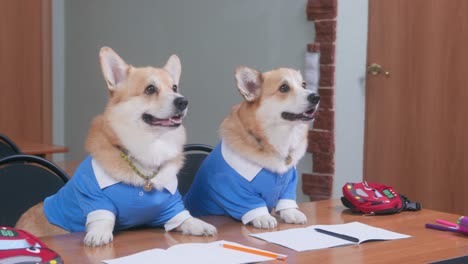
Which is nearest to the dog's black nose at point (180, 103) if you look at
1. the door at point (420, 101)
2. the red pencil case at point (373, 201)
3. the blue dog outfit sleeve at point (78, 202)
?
the blue dog outfit sleeve at point (78, 202)

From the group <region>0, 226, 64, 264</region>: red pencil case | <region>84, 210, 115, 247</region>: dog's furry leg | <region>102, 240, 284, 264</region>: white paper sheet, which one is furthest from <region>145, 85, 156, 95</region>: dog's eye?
<region>0, 226, 64, 264</region>: red pencil case

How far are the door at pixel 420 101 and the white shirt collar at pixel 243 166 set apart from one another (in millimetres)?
1737

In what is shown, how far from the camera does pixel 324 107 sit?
3.49 meters

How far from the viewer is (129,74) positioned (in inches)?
71.0

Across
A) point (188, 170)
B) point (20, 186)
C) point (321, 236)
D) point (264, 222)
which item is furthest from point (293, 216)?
point (20, 186)

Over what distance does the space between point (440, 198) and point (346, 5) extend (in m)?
1.11

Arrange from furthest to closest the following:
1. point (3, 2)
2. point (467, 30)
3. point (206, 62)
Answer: point (3, 2) < point (206, 62) < point (467, 30)

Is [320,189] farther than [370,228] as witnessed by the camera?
Yes

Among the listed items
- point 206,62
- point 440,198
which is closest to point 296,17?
point 206,62

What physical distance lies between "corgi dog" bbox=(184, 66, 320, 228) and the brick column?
139 centimetres

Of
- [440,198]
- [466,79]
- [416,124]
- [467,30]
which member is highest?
[467,30]

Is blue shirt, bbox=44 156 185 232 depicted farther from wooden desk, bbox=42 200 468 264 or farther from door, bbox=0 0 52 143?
door, bbox=0 0 52 143

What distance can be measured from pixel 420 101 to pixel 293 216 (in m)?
1.83

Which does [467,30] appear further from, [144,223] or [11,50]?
[11,50]
